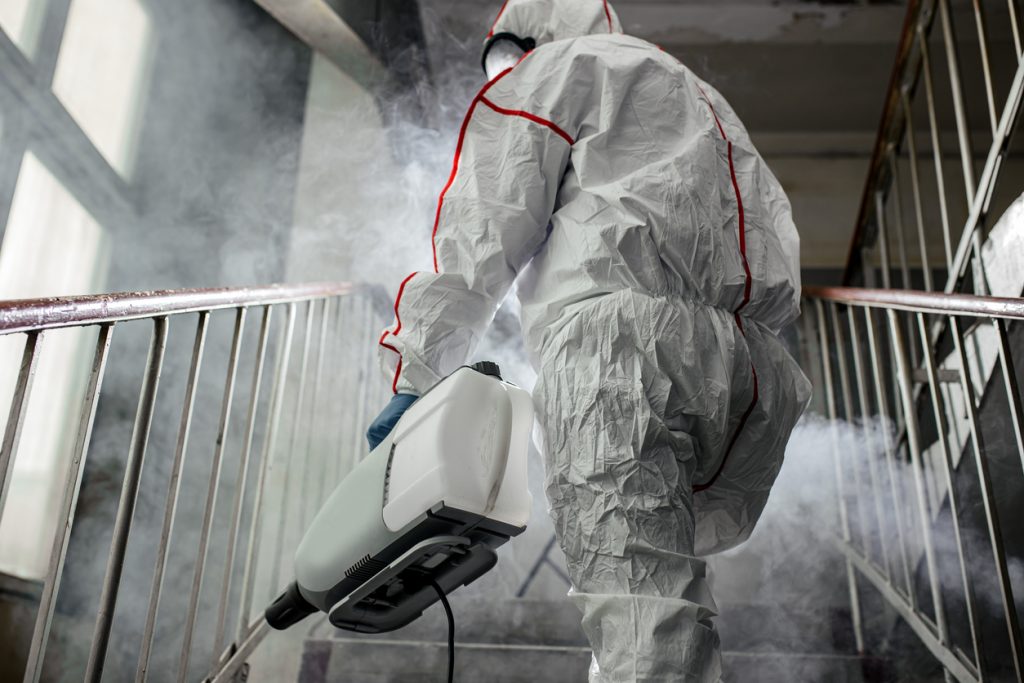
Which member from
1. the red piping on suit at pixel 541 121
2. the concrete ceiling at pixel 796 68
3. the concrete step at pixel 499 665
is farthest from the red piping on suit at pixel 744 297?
the concrete ceiling at pixel 796 68

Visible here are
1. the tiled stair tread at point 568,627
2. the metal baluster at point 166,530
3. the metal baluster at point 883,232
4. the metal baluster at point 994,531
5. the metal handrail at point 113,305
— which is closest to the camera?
the metal handrail at point 113,305

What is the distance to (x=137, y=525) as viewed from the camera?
8.49ft

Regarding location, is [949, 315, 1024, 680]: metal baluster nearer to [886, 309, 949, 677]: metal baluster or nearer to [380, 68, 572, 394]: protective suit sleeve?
[886, 309, 949, 677]: metal baluster

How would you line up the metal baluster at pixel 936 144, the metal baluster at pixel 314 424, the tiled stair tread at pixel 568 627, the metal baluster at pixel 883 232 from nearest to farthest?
the tiled stair tread at pixel 568 627 < the metal baluster at pixel 936 144 < the metal baluster at pixel 314 424 < the metal baluster at pixel 883 232

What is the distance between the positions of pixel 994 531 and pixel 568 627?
97cm

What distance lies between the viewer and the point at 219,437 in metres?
1.44

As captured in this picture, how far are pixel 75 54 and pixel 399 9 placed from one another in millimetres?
1217

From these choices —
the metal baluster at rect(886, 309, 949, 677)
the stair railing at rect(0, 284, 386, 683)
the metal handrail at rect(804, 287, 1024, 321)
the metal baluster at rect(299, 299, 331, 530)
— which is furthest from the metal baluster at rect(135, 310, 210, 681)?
the metal baluster at rect(886, 309, 949, 677)

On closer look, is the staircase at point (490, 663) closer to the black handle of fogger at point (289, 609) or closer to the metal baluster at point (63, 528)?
the black handle of fogger at point (289, 609)

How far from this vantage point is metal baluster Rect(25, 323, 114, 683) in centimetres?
97

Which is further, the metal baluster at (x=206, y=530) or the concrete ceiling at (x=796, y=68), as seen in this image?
the concrete ceiling at (x=796, y=68)

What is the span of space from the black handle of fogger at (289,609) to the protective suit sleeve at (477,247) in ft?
1.29

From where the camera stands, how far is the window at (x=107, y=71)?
8.23 ft

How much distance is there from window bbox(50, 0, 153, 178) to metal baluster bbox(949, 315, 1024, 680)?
256cm
